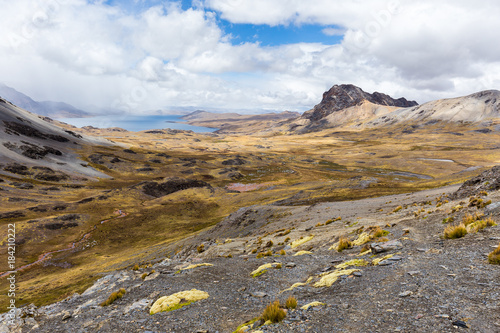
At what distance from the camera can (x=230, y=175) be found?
405 feet

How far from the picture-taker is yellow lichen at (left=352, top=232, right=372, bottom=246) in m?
17.1

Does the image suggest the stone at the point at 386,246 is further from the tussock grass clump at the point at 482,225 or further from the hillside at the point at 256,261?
the tussock grass clump at the point at 482,225

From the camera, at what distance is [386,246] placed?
47.0ft

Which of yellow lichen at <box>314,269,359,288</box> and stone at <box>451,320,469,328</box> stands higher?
stone at <box>451,320,469,328</box>

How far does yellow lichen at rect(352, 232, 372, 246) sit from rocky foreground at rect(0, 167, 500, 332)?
52mm

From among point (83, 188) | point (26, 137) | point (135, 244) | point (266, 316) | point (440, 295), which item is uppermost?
point (26, 137)

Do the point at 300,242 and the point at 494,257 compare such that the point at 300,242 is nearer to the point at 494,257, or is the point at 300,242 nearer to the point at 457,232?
the point at 457,232

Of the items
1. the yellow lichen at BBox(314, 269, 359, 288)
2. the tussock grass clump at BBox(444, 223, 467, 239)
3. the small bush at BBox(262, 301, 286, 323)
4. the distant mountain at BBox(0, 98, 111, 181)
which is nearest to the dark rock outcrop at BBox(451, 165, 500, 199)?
the tussock grass clump at BBox(444, 223, 467, 239)

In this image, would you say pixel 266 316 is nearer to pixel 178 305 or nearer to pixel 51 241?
pixel 178 305

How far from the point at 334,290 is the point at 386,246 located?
5779 millimetres

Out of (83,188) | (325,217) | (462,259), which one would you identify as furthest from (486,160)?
(83,188)

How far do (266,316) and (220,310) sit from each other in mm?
3320

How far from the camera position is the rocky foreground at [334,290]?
25.5ft

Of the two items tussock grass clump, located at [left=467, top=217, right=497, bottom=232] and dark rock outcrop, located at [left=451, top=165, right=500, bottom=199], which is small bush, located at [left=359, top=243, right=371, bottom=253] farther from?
dark rock outcrop, located at [left=451, top=165, right=500, bottom=199]
